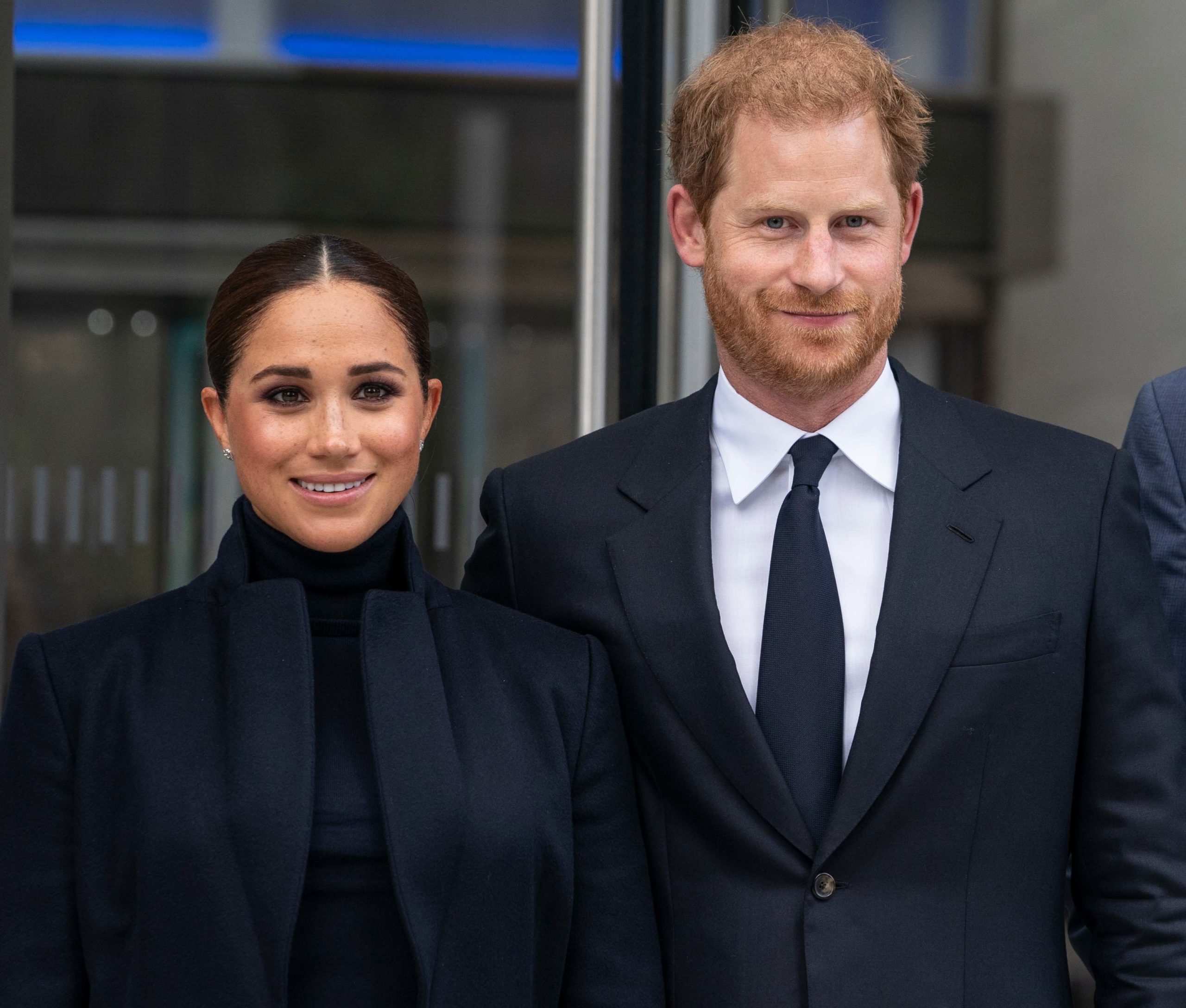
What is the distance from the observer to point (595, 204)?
317cm

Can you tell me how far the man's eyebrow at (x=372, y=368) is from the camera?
175 centimetres

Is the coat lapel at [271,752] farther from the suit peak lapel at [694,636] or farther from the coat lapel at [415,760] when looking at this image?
the suit peak lapel at [694,636]

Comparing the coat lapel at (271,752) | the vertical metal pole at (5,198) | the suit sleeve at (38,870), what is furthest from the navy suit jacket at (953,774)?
the vertical metal pole at (5,198)

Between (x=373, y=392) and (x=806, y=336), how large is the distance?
0.53 m

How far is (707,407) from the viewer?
2.04 m

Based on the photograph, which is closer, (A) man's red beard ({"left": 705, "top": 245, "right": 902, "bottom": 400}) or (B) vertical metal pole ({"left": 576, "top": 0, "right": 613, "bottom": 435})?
(A) man's red beard ({"left": 705, "top": 245, "right": 902, "bottom": 400})

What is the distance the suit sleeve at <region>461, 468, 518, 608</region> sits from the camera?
2.04 m

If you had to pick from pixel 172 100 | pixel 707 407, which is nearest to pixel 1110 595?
pixel 707 407

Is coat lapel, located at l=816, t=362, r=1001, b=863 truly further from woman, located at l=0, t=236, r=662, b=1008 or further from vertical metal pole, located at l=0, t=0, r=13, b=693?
vertical metal pole, located at l=0, t=0, r=13, b=693

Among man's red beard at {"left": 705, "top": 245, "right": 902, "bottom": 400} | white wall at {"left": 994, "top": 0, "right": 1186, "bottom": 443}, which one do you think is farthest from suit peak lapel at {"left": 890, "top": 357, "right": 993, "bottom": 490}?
white wall at {"left": 994, "top": 0, "right": 1186, "bottom": 443}

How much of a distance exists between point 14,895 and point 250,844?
0.27 metres

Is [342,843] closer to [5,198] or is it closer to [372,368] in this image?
[372,368]

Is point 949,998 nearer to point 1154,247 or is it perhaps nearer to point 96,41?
point 1154,247

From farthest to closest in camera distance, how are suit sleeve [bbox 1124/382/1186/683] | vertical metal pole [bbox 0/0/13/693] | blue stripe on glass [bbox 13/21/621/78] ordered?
1. blue stripe on glass [bbox 13/21/621/78]
2. vertical metal pole [bbox 0/0/13/693]
3. suit sleeve [bbox 1124/382/1186/683]
